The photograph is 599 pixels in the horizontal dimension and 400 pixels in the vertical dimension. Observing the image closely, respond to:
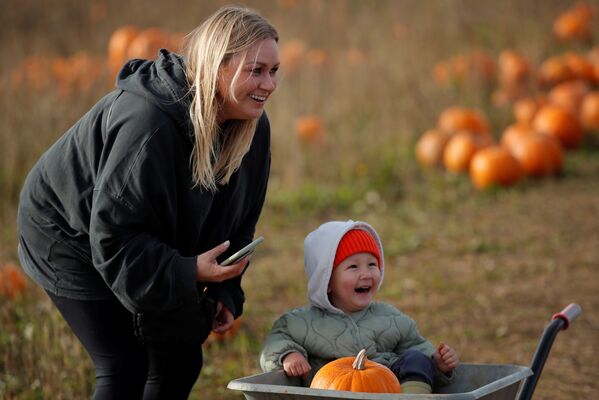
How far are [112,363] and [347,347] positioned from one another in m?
0.78

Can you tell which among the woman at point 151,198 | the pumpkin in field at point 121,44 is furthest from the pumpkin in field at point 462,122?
the woman at point 151,198

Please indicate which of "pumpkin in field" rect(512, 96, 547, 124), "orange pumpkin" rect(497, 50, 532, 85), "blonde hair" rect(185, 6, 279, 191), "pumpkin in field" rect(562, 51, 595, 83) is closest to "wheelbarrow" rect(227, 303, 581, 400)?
"blonde hair" rect(185, 6, 279, 191)

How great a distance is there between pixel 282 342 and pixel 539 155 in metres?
5.33

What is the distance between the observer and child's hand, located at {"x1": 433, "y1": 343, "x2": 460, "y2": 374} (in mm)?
2901

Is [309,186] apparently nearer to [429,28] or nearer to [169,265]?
[429,28]

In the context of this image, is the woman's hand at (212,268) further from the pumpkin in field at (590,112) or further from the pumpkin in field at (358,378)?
the pumpkin in field at (590,112)

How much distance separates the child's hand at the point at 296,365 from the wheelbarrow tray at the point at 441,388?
27 mm

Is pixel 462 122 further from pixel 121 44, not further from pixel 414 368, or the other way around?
pixel 414 368

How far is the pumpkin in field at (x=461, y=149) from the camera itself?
7965 millimetres

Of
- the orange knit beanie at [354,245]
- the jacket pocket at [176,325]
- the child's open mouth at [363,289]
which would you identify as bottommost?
the jacket pocket at [176,325]

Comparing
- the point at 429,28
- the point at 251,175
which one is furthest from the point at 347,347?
the point at 429,28

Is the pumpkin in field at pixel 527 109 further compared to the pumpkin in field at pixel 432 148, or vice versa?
the pumpkin in field at pixel 527 109

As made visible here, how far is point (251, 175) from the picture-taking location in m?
3.21

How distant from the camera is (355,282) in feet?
10.3
